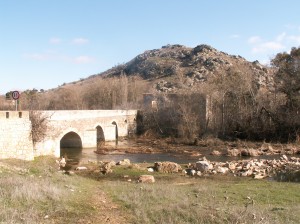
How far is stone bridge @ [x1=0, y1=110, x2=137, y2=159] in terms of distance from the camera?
19.9 metres

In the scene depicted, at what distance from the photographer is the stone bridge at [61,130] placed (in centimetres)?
1986

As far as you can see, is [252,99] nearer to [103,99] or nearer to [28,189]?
[103,99]

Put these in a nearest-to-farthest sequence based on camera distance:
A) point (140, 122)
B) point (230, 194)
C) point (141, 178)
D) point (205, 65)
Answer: point (230, 194) → point (141, 178) → point (140, 122) → point (205, 65)

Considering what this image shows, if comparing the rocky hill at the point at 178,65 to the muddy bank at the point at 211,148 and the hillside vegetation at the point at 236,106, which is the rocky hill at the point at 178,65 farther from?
the muddy bank at the point at 211,148

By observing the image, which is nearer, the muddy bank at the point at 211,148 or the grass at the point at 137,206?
the grass at the point at 137,206

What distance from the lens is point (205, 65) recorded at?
94312mm

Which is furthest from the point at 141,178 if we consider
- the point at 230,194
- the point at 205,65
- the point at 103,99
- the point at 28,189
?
the point at 205,65

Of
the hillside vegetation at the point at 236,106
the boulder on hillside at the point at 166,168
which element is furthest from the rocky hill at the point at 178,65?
the boulder on hillside at the point at 166,168

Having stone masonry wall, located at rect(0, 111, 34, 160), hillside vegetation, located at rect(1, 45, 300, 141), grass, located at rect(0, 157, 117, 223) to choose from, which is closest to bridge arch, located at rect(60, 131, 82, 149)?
hillside vegetation, located at rect(1, 45, 300, 141)

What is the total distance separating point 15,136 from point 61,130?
7.93 metres

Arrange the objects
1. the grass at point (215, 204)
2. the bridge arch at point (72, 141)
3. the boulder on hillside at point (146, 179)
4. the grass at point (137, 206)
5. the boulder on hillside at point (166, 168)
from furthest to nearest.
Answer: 1. the bridge arch at point (72, 141)
2. the boulder on hillside at point (166, 168)
3. the boulder on hillside at point (146, 179)
4. the grass at point (215, 204)
5. the grass at point (137, 206)

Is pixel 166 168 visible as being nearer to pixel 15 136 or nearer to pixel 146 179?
pixel 146 179

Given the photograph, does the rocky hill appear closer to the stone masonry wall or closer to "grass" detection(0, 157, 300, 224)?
the stone masonry wall

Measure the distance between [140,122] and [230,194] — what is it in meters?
36.1
